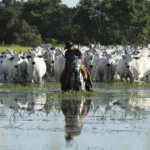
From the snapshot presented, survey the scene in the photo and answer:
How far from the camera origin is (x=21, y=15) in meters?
84.9

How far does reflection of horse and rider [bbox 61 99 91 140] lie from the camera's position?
12.7 m

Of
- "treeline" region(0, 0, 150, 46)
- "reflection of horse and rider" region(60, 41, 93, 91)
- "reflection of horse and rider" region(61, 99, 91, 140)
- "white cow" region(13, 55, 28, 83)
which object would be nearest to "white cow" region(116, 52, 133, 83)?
"white cow" region(13, 55, 28, 83)

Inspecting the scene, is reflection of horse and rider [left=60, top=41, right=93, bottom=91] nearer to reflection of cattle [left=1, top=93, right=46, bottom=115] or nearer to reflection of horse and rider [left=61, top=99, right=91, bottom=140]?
reflection of cattle [left=1, top=93, right=46, bottom=115]

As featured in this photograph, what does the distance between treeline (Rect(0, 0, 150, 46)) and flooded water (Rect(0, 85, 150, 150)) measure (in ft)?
173

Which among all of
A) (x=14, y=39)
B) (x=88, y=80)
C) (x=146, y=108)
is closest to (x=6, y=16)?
(x=14, y=39)

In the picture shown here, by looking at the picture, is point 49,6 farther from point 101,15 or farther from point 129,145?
point 129,145

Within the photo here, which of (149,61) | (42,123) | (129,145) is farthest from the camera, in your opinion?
(149,61)

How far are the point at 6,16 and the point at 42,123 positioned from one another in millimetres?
66105

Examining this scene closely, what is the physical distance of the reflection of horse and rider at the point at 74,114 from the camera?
12.7 metres

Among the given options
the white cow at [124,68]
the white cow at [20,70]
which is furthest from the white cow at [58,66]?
the white cow at [124,68]

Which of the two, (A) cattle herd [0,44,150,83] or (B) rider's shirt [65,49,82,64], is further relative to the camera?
(A) cattle herd [0,44,150,83]

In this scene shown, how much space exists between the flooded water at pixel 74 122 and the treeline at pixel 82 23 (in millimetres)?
52795

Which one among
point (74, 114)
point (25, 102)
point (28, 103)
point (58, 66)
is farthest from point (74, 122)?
point (58, 66)

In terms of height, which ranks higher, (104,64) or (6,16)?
(6,16)
